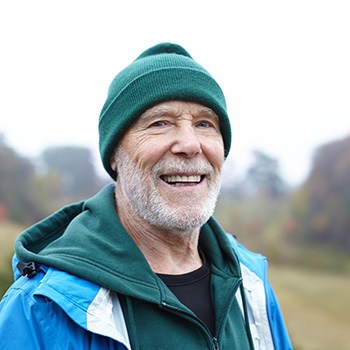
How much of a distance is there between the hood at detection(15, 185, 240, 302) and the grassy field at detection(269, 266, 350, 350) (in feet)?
27.1

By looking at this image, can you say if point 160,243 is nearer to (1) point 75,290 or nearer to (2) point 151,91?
(1) point 75,290

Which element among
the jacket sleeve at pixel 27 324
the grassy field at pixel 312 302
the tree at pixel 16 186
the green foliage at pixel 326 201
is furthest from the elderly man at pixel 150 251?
the green foliage at pixel 326 201

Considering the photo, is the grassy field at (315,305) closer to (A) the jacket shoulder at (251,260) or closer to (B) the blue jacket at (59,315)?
(A) the jacket shoulder at (251,260)

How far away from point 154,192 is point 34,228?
0.70 m

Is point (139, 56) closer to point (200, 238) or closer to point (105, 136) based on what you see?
point (105, 136)

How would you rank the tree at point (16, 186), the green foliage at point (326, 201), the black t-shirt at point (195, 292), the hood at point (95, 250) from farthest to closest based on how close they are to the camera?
1. the green foliage at point (326, 201)
2. the tree at point (16, 186)
3. the black t-shirt at point (195, 292)
4. the hood at point (95, 250)

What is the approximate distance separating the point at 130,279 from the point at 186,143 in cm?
80

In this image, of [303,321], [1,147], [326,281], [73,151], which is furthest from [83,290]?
[73,151]

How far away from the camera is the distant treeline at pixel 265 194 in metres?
20.2

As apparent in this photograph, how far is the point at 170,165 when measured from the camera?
2537mm

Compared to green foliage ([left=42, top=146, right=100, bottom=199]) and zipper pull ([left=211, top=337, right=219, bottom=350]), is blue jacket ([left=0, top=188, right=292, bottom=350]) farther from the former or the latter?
green foliage ([left=42, top=146, right=100, bottom=199])

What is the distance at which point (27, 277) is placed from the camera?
2.17 meters

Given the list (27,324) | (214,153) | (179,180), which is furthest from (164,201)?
(27,324)

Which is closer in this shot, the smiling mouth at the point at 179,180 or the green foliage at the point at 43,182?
the smiling mouth at the point at 179,180
